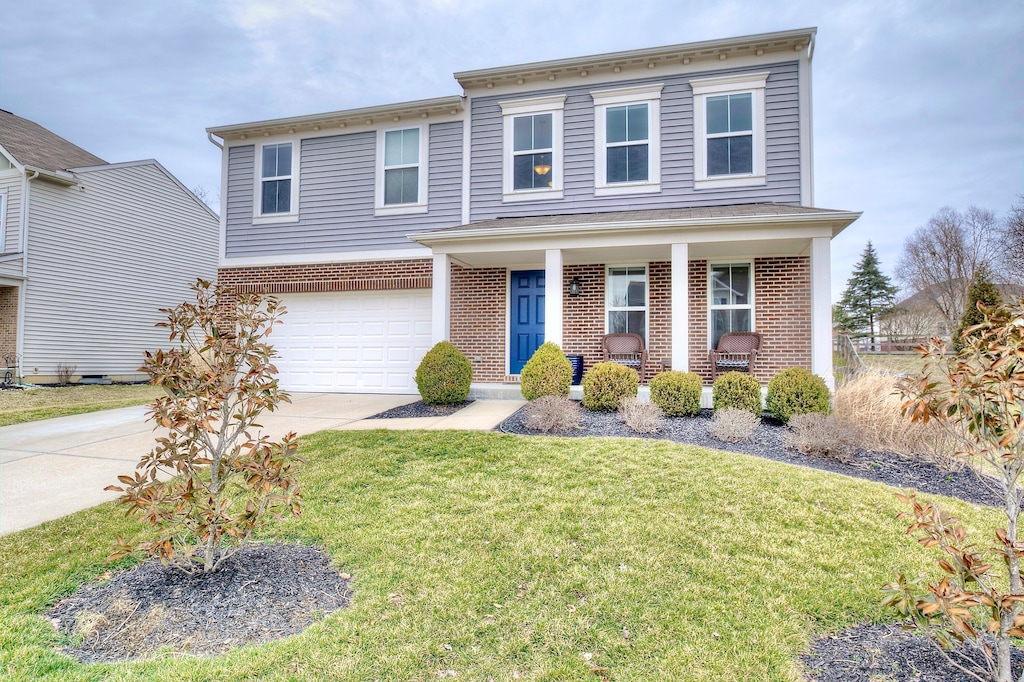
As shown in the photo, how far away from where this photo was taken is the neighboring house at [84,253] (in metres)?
12.8

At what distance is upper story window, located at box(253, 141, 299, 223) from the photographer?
11.1 metres

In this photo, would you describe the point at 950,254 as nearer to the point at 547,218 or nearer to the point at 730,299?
the point at 730,299

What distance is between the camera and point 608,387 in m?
7.07

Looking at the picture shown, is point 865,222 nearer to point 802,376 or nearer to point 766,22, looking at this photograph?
point 766,22

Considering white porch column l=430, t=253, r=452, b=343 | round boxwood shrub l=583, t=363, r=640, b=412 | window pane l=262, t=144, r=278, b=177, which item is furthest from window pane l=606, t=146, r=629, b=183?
window pane l=262, t=144, r=278, b=177

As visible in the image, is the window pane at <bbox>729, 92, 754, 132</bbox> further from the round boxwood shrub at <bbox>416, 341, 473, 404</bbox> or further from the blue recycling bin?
the round boxwood shrub at <bbox>416, 341, 473, 404</bbox>

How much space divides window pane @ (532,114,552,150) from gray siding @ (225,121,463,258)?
1538mm

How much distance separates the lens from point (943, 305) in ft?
90.9

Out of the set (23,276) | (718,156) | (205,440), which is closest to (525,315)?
(718,156)

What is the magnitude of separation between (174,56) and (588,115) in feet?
40.4

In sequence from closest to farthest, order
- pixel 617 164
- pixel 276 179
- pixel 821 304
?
pixel 821 304
pixel 617 164
pixel 276 179

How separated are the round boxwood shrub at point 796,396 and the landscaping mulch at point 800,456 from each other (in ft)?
0.79

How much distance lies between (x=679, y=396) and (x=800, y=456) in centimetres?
178

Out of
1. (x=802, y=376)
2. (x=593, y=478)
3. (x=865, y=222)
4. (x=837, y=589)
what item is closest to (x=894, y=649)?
(x=837, y=589)
